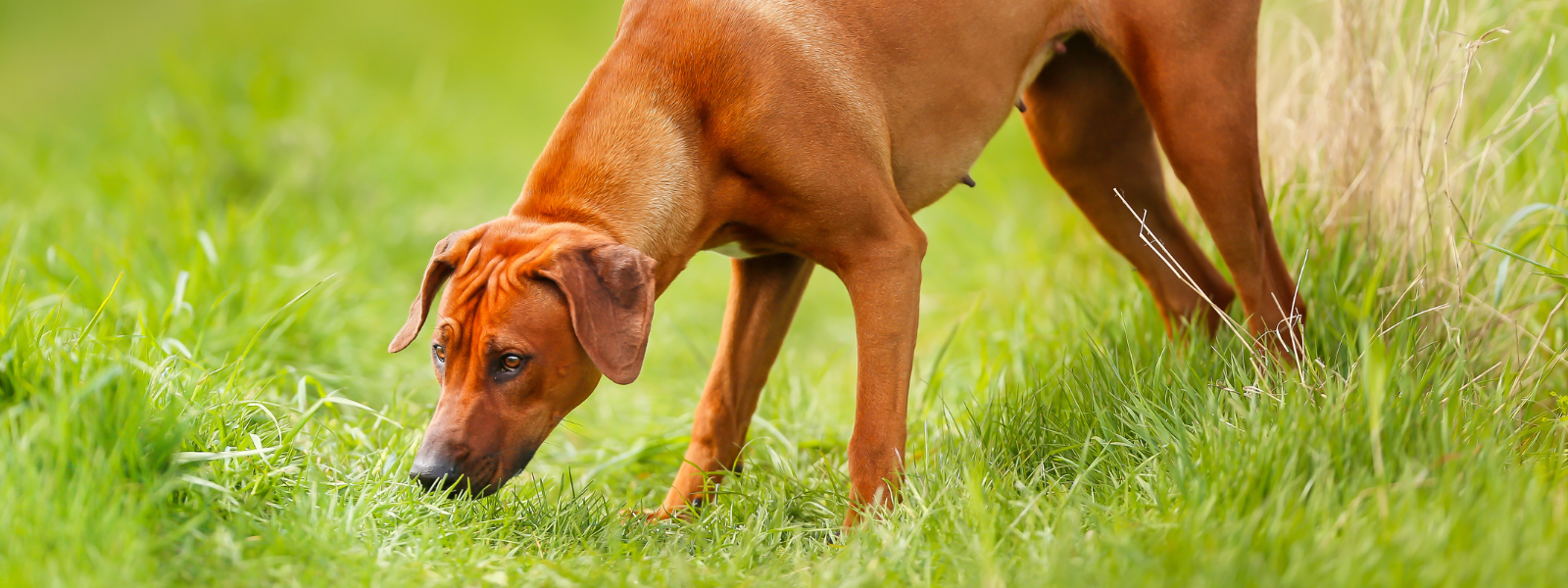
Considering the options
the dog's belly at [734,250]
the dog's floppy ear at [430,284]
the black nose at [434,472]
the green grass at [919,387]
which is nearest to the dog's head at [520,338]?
the black nose at [434,472]

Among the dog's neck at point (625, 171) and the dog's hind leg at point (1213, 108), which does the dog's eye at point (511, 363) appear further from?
the dog's hind leg at point (1213, 108)

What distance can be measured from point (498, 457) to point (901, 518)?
41.3 inches

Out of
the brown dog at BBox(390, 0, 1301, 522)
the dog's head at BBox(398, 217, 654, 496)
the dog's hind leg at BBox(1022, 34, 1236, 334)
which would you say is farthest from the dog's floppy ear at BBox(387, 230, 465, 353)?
the dog's hind leg at BBox(1022, 34, 1236, 334)

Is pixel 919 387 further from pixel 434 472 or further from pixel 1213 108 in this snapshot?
pixel 434 472

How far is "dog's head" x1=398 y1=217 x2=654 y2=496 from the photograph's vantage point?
2.69m

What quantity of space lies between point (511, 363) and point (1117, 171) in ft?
7.72

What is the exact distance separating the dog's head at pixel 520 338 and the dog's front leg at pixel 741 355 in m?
0.83

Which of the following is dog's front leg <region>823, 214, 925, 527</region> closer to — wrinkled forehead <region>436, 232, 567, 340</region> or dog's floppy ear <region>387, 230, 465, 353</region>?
wrinkled forehead <region>436, 232, 567, 340</region>

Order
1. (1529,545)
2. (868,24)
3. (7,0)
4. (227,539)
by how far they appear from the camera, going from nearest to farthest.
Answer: (1529,545), (227,539), (868,24), (7,0)

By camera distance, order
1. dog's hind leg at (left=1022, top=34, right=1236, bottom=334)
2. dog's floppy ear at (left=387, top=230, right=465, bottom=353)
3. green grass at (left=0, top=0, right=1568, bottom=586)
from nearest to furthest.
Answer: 1. green grass at (left=0, top=0, right=1568, bottom=586)
2. dog's floppy ear at (left=387, top=230, right=465, bottom=353)
3. dog's hind leg at (left=1022, top=34, right=1236, bottom=334)

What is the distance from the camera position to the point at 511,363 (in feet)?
8.99

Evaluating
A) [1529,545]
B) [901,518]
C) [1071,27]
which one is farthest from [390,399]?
[1529,545]

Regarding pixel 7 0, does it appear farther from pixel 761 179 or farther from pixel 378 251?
pixel 761 179

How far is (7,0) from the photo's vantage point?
1093 cm
